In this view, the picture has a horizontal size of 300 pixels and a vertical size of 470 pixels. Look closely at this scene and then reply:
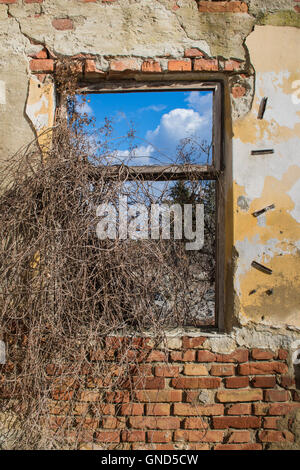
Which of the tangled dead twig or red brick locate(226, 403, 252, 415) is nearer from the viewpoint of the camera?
the tangled dead twig

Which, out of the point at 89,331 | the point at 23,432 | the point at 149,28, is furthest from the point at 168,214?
the point at 23,432

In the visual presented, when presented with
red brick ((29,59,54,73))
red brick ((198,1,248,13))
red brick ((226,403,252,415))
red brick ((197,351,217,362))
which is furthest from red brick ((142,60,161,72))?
red brick ((226,403,252,415))

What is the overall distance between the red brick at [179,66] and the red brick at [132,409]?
206 cm

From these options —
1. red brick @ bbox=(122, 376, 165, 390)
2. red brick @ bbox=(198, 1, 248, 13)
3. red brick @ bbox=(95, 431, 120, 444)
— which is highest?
red brick @ bbox=(198, 1, 248, 13)

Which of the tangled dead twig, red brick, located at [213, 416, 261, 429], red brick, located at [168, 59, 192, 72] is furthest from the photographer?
red brick, located at [168, 59, 192, 72]

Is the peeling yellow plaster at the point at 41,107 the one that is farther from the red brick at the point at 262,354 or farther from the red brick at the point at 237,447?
the red brick at the point at 237,447

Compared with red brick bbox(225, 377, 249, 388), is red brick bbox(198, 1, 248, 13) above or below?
above

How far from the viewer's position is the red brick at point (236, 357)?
7.61 feet

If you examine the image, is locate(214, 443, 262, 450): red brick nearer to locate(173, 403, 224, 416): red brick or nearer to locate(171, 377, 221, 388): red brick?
locate(173, 403, 224, 416): red brick

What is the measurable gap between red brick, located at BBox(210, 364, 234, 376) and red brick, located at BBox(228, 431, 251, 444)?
340mm

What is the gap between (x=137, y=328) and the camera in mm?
2293

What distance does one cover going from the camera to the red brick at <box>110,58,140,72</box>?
2.46 meters

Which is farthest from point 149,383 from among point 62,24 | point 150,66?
point 62,24
